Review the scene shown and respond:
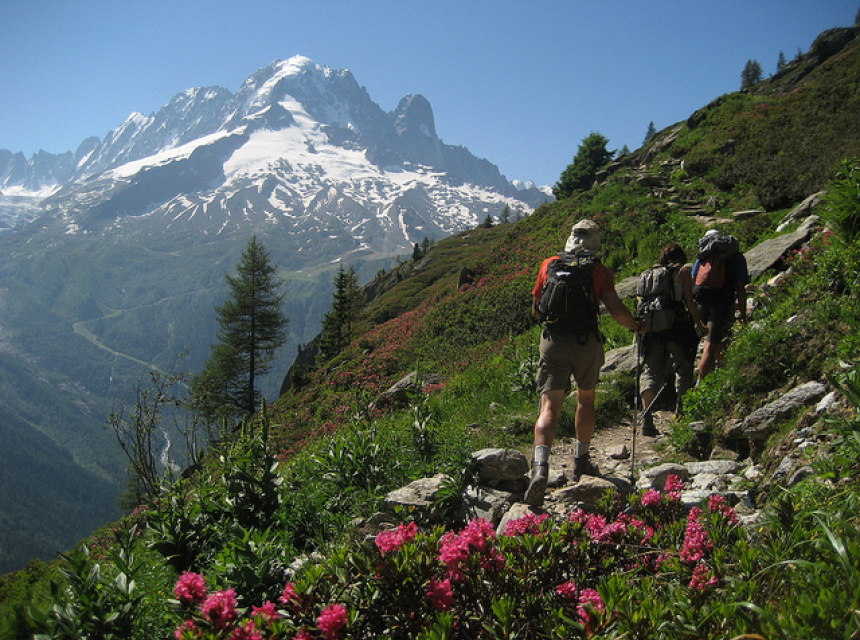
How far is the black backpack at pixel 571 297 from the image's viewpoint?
4438 millimetres

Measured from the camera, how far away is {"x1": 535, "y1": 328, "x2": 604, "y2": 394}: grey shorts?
4598mm

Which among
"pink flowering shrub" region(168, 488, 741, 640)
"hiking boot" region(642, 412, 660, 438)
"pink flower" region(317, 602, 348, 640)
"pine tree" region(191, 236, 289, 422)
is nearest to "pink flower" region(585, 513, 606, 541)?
"pink flowering shrub" region(168, 488, 741, 640)

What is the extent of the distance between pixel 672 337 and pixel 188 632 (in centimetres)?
660

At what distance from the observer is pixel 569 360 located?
15.2 feet

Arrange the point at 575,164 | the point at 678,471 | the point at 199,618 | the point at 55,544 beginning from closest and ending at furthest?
1. the point at 199,618
2. the point at 678,471
3. the point at 575,164
4. the point at 55,544

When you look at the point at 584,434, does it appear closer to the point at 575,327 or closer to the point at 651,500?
the point at 575,327

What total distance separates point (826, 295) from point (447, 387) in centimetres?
666

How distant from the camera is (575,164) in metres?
47.3

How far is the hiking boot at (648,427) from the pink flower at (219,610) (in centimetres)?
586

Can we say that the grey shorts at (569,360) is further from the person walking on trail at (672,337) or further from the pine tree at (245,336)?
the pine tree at (245,336)

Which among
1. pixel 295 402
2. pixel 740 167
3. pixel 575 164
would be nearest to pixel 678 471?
pixel 740 167

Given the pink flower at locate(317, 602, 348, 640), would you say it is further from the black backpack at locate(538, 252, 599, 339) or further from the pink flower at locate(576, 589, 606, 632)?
the black backpack at locate(538, 252, 599, 339)

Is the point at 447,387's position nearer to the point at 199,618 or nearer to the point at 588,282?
the point at 588,282

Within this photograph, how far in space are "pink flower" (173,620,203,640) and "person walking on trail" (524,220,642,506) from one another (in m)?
3.00
